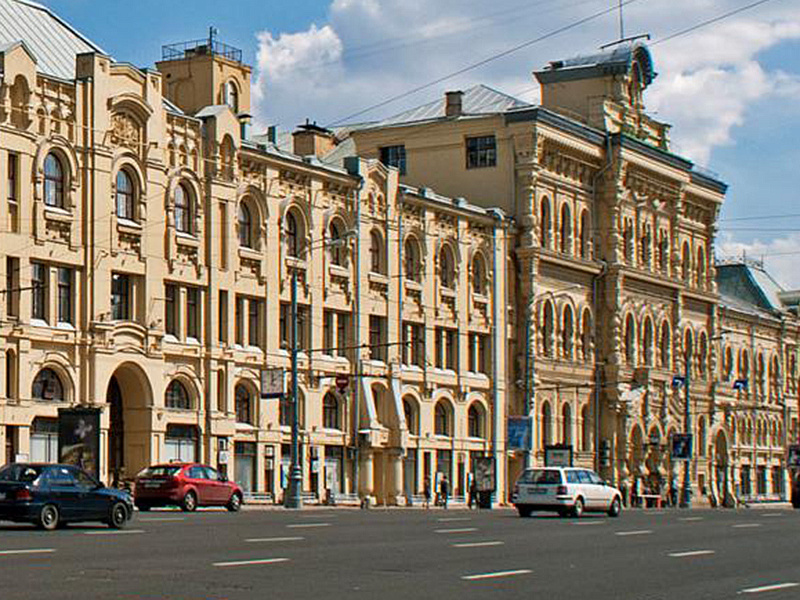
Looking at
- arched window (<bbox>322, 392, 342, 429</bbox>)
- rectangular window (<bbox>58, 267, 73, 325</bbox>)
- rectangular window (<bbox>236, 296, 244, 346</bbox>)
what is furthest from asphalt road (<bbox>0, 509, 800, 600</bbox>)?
arched window (<bbox>322, 392, 342, 429</bbox>)

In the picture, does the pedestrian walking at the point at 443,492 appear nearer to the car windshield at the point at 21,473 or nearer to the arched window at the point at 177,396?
the arched window at the point at 177,396

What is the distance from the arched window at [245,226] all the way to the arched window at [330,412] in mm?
7202

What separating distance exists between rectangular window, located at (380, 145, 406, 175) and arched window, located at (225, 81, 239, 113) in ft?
49.4

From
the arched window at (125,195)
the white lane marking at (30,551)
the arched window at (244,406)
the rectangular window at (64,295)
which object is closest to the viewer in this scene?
the white lane marking at (30,551)

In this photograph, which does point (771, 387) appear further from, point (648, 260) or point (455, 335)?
point (455, 335)

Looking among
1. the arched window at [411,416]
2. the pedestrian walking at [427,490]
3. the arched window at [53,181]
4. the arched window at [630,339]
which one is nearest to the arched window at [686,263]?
the arched window at [630,339]

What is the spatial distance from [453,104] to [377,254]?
14950 mm

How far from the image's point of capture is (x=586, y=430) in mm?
81625

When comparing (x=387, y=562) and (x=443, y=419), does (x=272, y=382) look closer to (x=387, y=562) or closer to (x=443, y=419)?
(x=443, y=419)

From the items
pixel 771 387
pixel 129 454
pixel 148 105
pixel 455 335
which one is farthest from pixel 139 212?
pixel 771 387

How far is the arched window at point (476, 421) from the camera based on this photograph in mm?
73688

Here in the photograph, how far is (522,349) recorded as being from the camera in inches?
3007

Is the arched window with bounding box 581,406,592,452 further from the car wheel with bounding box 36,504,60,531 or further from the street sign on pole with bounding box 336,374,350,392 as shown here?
the car wheel with bounding box 36,504,60,531

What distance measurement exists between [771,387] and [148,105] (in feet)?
213
